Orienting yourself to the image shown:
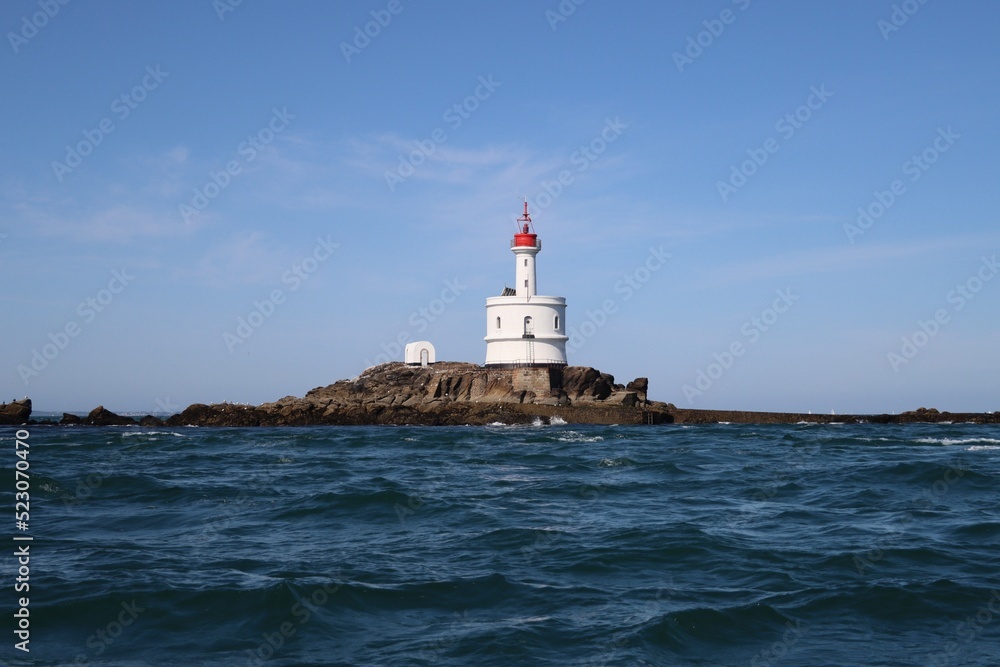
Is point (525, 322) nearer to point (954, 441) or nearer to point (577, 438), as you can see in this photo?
point (577, 438)

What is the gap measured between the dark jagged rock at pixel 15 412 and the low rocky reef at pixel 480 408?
54mm

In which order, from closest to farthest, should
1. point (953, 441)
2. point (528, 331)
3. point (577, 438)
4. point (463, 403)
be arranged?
1. point (953, 441)
2. point (577, 438)
3. point (463, 403)
4. point (528, 331)

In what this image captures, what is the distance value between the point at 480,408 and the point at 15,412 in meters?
24.7

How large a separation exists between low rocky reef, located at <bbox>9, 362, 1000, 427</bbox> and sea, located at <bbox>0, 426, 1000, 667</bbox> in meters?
23.2

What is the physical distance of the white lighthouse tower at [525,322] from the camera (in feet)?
153

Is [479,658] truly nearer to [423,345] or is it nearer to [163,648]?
[163,648]

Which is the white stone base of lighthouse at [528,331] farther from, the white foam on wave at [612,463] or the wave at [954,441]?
the white foam on wave at [612,463]

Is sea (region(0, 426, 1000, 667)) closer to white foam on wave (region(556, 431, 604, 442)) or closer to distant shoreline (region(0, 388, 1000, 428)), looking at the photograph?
white foam on wave (region(556, 431, 604, 442))

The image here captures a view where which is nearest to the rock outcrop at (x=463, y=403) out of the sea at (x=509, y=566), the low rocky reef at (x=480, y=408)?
the low rocky reef at (x=480, y=408)

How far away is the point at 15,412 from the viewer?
153 feet

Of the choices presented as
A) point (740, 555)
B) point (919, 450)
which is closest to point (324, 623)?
point (740, 555)

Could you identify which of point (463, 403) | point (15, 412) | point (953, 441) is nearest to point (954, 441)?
point (953, 441)

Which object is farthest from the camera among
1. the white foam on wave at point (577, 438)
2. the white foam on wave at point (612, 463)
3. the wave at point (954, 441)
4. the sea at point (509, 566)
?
the white foam on wave at point (577, 438)

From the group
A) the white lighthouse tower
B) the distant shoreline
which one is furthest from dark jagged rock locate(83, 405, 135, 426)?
the white lighthouse tower
